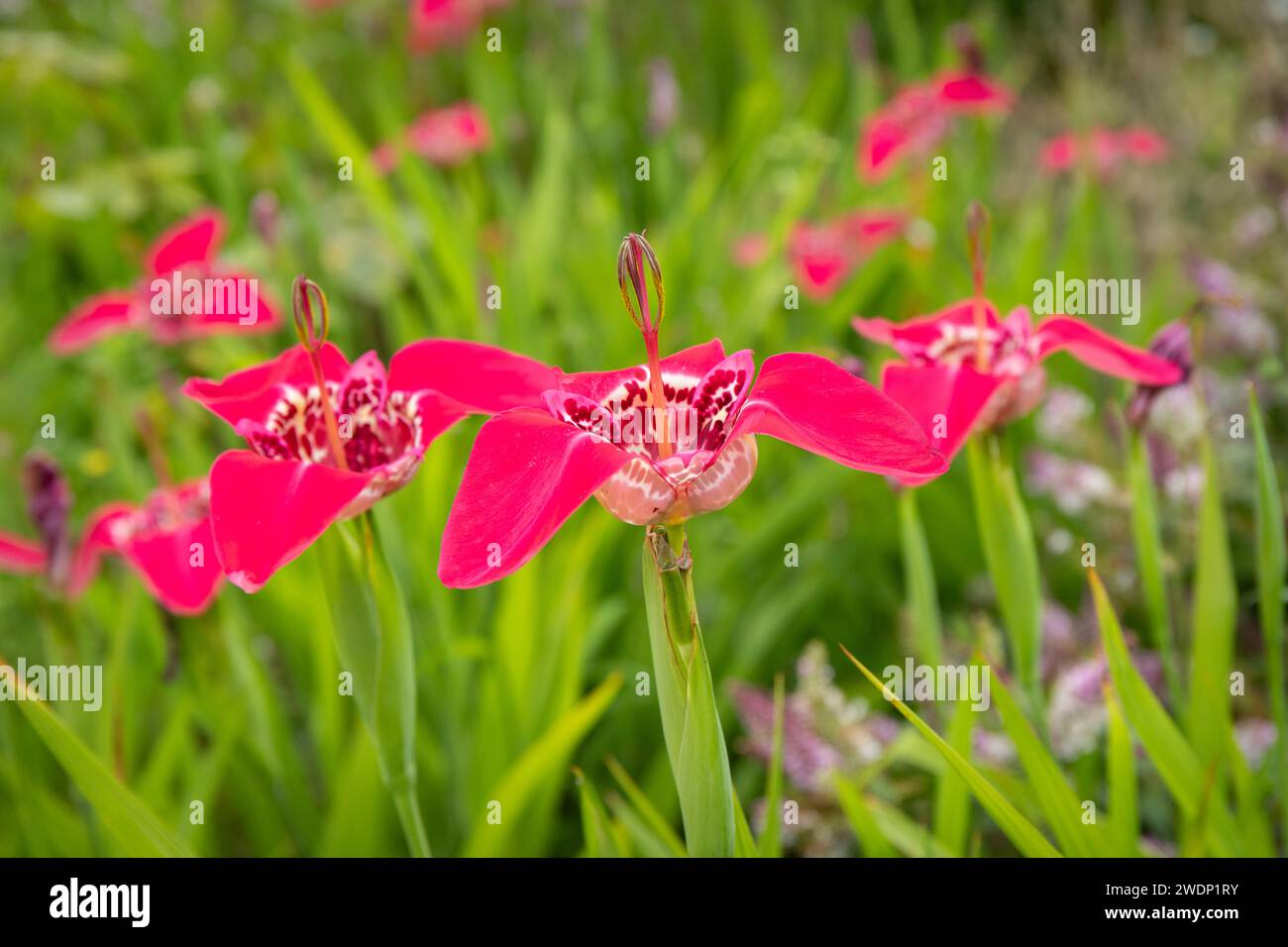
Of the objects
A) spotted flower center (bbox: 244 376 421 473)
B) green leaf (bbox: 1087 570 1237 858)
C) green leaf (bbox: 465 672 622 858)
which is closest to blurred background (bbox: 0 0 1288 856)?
green leaf (bbox: 465 672 622 858)

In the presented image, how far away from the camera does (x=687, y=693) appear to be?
50 cm

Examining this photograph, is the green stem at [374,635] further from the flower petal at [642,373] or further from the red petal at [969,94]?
the red petal at [969,94]

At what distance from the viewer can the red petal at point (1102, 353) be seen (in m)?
0.61

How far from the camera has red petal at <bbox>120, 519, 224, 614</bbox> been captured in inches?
29.6

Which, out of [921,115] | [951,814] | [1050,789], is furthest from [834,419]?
[921,115]

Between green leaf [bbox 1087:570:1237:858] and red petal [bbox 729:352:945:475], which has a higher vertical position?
red petal [bbox 729:352:945:475]

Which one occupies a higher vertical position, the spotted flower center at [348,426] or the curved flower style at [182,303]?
the curved flower style at [182,303]

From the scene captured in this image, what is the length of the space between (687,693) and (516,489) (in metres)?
0.11

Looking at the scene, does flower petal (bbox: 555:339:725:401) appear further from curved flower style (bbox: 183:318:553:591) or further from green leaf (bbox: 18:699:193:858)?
green leaf (bbox: 18:699:193:858)

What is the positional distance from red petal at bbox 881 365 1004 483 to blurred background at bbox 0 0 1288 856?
207 millimetres

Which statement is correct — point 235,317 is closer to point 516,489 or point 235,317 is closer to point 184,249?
point 184,249

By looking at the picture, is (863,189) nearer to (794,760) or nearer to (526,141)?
(526,141)

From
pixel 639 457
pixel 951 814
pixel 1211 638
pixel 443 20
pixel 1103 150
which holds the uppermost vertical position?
pixel 443 20

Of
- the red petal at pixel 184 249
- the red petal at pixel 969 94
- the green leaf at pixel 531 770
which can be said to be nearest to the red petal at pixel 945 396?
the green leaf at pixel 531 770
